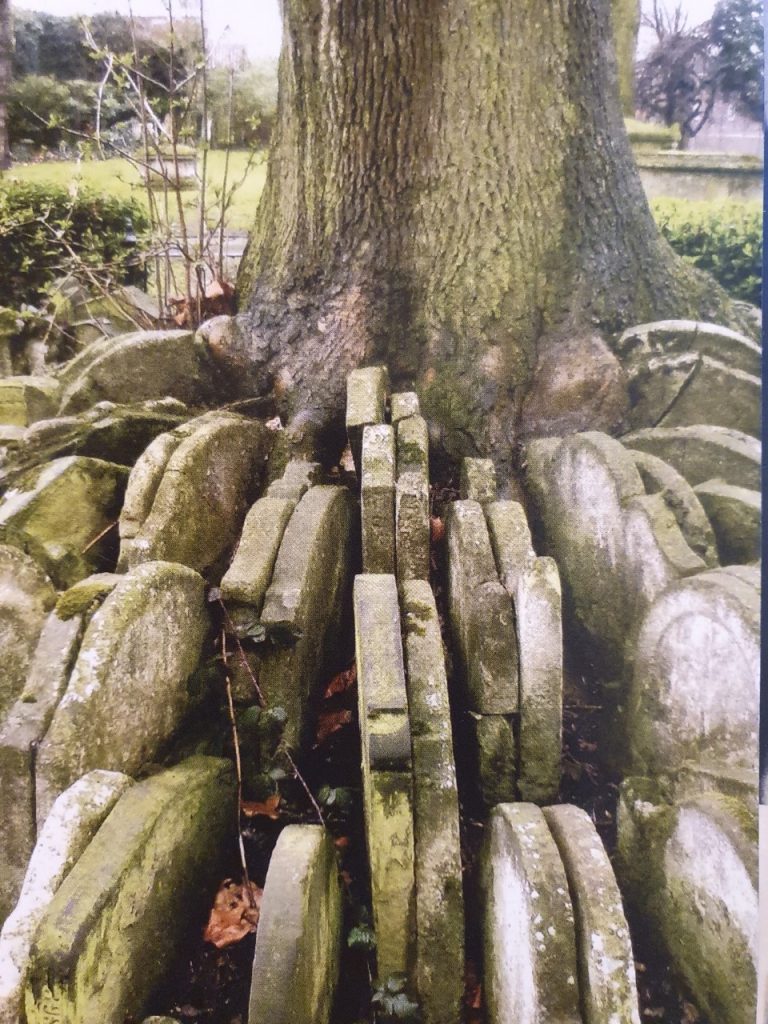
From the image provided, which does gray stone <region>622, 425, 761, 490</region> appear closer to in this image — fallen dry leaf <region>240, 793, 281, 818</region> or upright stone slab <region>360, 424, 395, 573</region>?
upright stone slab <region>360, 424, 395, 573</region>

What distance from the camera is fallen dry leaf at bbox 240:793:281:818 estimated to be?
229 centimetres

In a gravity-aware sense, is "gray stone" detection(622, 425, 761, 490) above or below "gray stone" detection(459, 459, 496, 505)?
above

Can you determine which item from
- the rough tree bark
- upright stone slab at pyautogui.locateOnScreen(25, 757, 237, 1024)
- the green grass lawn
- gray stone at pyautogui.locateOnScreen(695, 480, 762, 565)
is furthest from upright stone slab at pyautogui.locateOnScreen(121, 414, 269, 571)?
Answer: gray stone at pyautogui.locateOnScreen(695, 480, 762, 565)

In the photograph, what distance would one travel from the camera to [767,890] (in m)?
1.42

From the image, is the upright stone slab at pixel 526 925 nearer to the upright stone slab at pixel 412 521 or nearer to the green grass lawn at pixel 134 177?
the upright stone slab at pixel 412 521

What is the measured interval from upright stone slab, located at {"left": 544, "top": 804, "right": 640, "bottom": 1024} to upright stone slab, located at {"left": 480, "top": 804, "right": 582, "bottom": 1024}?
0.11 feet

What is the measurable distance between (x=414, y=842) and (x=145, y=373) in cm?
266

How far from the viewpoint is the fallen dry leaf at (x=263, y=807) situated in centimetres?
229

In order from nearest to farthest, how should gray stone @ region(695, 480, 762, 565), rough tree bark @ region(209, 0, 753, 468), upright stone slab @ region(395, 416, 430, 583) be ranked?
gray stone @ region(695, 480, 762, 565) < upright stone slab @ region(395, 416, 430, 583) < rough tree bark @ region(209, 0, 753, 468)

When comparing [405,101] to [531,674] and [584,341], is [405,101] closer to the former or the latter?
[584,341]

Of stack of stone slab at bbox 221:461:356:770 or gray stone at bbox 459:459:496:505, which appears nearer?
stack of stone slab at bbox 221:461:356:770

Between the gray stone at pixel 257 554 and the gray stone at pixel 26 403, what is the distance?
5.15 ft

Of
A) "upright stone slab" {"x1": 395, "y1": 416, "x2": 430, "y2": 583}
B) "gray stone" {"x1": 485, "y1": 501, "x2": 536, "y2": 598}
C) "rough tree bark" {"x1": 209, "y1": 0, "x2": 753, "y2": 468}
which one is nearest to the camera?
"gray stone" {"x1": 485, "y1": 501, "x2": 536, "y2": 598}

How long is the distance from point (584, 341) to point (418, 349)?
30.3 inches
